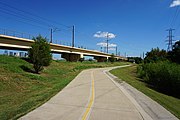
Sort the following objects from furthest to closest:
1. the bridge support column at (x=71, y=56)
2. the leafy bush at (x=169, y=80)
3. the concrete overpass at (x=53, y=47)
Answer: the bridge support column at (x=71, y=56) → the concrete overpass at (x=53, y=47) → the leafy bush at (x=169, y=80)

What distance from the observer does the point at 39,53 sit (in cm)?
3041

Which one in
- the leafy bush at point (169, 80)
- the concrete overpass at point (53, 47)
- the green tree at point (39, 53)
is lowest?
the leafy bush at point (169, 80)

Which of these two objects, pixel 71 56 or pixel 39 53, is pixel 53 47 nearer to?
pixel 71 56

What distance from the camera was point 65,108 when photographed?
31.5 feet

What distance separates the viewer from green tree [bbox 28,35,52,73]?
30.0m

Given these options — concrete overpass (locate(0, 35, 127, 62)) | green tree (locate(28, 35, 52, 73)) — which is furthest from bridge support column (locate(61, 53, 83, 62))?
green tree (locate(28, 35, 52, 73))

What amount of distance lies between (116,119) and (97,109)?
1764mm

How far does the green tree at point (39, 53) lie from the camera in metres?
30.0

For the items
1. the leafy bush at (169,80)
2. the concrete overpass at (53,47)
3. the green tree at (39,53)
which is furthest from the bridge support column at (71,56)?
the leafy bush at (169,80)

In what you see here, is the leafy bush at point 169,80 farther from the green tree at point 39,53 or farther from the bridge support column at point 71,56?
the bridge support column at point 71,56

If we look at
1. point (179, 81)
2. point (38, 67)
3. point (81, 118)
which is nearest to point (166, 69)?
point (179, 81)

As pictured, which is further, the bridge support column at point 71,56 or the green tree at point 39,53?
the bridge support column at point 71,56

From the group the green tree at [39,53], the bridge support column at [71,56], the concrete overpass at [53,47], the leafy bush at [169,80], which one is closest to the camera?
the leafy bush at [169,80]

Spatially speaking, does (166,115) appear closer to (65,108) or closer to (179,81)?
(65,108)
